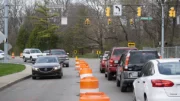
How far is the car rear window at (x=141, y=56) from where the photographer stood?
A: 1530 cm

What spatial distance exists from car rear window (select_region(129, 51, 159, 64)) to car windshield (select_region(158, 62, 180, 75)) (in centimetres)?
529

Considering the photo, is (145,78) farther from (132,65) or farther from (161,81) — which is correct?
(132,65)

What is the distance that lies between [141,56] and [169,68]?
5.83m

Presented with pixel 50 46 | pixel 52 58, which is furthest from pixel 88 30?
pixel 52 58

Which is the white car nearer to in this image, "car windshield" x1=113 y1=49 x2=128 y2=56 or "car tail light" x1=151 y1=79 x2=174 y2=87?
"car tail light" x1=151 y1=79 x2=174 y2=87

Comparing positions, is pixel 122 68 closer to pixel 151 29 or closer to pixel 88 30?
pixel 151 29

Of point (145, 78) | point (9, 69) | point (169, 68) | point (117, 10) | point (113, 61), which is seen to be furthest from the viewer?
point (117, 10)

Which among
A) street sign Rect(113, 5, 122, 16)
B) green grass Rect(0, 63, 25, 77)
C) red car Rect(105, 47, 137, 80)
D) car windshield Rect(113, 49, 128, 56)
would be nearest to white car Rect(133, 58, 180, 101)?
red car Rect(105, 47, 137, 80)

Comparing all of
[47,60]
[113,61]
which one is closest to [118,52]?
[113,61]

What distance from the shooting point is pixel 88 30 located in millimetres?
77562

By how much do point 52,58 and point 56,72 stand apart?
2.07 meters

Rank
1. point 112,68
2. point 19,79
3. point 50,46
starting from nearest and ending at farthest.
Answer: point 112,68 → point 19,79 → point 50,46

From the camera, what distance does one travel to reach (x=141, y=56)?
15.5 m

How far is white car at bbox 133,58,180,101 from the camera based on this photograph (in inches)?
359
